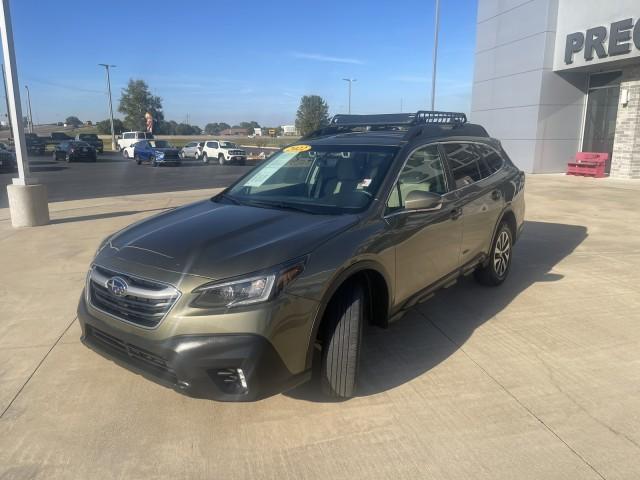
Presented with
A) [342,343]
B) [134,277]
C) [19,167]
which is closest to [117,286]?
[134,277]

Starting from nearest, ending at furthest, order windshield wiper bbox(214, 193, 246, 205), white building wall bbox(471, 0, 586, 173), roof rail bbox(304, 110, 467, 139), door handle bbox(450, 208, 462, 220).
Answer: windshield wiper bbox(214, 193, 246, 205) < door handle bbox(450, 208, 462, 220) < roof rail bbox(304, 110, 467, 139) < white building wall bbox(471, 0, 586, 173)

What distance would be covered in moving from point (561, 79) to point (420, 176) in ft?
58.9

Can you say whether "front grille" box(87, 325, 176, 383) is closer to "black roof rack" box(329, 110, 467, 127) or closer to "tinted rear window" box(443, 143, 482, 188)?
"tinted rear window" box(443, 143, 482, 188)

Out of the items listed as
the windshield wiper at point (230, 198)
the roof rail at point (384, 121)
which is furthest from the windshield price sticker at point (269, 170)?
the roof rail at point (384, 121)

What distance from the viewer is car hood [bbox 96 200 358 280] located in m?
2.75

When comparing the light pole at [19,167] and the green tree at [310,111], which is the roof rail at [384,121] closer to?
the light pole at [19,167]

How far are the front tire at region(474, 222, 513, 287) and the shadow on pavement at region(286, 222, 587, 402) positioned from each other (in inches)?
4.8

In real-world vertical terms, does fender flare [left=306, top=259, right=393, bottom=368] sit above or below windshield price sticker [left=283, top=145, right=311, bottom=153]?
below

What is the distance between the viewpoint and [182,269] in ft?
8.97

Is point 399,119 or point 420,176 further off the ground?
point 399,119

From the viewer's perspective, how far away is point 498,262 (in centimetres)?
537

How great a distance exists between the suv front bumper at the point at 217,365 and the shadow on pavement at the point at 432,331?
699 mm

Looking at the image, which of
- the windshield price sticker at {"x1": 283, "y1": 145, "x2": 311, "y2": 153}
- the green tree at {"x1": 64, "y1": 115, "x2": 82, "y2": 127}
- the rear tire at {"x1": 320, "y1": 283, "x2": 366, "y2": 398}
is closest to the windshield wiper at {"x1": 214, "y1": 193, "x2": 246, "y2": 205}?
the windshield price sticker at {"x1": 283, "y1": 145, "x2": 311, "y2": 153}

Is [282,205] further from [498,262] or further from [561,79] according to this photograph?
[561,79]
